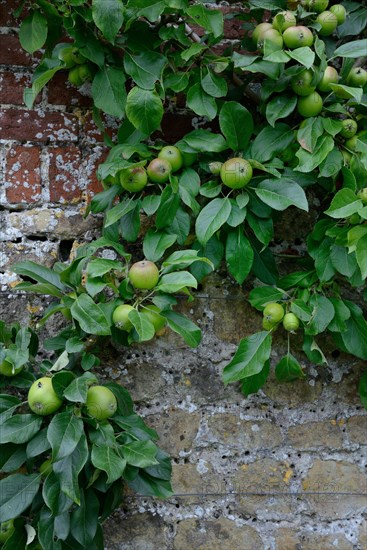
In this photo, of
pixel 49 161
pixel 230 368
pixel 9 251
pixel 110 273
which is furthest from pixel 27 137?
pixel 230 368

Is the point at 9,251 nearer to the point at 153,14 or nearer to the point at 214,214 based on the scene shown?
the point at 214,214

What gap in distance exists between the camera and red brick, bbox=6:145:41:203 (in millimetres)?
1643

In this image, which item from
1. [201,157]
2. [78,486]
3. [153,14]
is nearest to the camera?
[78,486]

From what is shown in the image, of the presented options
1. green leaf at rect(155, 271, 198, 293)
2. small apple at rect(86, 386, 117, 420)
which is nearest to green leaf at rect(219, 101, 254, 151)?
green leaf at rect(155, 271, 198, 293)

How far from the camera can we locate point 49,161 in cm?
166

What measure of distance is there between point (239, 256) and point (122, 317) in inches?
12.1

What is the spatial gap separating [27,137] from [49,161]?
0.07 metres

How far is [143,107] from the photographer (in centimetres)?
151

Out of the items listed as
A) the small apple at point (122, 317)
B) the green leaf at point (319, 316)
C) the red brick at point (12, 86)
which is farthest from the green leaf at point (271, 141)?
the red brick at point (12, 86)

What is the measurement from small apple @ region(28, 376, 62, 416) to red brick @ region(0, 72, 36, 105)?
677 millimetres

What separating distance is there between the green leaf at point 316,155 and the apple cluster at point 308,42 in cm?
7

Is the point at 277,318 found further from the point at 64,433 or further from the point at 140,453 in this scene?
the point at 64,433

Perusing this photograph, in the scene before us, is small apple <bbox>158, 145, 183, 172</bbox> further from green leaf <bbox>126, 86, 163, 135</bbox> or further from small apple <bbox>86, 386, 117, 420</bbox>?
small apple <bbox>86, 386, 117, 420</bbox>

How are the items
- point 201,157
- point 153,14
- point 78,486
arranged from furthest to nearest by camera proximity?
point 201,157, point 153,14, point 78,486
